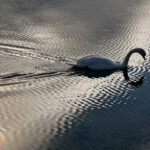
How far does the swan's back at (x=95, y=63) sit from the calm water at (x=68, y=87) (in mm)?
137

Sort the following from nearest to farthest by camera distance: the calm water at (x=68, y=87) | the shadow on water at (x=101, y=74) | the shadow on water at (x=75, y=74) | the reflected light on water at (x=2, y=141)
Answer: the reflected light on water at (x=2, y=141), the calm water at (x=68, y=87), the shadow on water at (x=75, y=74), the shadow on water at (x=101, y=74)

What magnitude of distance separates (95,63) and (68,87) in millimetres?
1043

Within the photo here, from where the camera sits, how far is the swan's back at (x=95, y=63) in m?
7.04

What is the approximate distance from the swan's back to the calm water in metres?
0.14

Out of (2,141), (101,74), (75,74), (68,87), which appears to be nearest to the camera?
(2,141)

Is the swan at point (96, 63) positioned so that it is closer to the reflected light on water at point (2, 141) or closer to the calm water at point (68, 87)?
the calm water at point (68, 87)

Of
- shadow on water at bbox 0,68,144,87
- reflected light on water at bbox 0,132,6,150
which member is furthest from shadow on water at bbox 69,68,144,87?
reflected light on water at bbox 0,132,6,150

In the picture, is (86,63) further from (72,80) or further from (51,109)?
(51,109)

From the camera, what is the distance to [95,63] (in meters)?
7.06

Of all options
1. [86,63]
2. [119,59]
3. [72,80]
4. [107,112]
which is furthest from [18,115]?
[119,59]

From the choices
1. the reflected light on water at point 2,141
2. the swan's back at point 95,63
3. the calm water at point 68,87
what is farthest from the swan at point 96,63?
the reflected light on water at point 2,141

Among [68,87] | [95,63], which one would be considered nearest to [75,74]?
→ [95,63]

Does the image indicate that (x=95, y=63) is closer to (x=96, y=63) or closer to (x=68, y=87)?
(x=96, y=63)

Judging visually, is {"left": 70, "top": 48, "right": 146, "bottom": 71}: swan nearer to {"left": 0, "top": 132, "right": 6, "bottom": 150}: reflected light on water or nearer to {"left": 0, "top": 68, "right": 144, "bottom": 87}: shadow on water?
{"left": 0, "top": 68, "right": 144, "bottom": 87}: shadow on water
